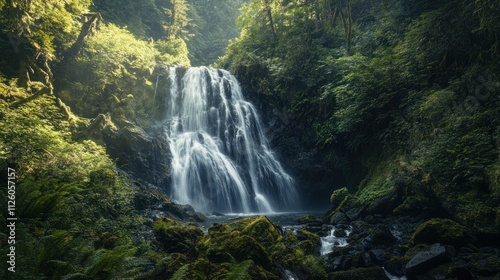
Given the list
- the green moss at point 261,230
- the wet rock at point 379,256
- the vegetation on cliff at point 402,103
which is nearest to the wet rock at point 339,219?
the vegetation on cliff at point 402,103

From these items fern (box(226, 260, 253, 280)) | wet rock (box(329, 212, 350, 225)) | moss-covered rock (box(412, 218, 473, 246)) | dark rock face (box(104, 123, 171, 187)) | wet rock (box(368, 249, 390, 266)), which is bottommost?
wet rock (box(368, 249, 390, 266))

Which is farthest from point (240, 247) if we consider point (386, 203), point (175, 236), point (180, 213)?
point (386, 203)

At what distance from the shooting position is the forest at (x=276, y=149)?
279 inches

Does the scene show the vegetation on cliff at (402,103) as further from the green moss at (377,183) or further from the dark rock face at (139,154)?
the dark rock face at (139,154)

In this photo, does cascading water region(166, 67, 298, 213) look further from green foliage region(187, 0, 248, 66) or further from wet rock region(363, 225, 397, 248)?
green foliage region(187, 0, 248, 66)

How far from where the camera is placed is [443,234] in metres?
8.52

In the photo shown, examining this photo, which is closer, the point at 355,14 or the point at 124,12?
the point at 355,14

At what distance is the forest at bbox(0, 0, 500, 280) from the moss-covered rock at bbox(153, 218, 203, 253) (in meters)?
0.06

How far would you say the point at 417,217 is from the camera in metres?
11.3

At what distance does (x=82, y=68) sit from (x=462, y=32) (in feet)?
66.3

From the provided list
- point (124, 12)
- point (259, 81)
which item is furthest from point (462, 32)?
point (124, 12)

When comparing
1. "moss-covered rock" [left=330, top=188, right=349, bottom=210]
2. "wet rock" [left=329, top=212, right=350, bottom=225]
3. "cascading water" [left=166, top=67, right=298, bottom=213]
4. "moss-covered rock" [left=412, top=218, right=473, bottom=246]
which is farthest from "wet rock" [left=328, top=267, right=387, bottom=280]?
"cascading water" [left=166, top=67, right=298, bottom=213]

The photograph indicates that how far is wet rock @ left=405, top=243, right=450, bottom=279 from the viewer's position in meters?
7.28

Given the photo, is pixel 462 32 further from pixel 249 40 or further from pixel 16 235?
pixel 249 40
